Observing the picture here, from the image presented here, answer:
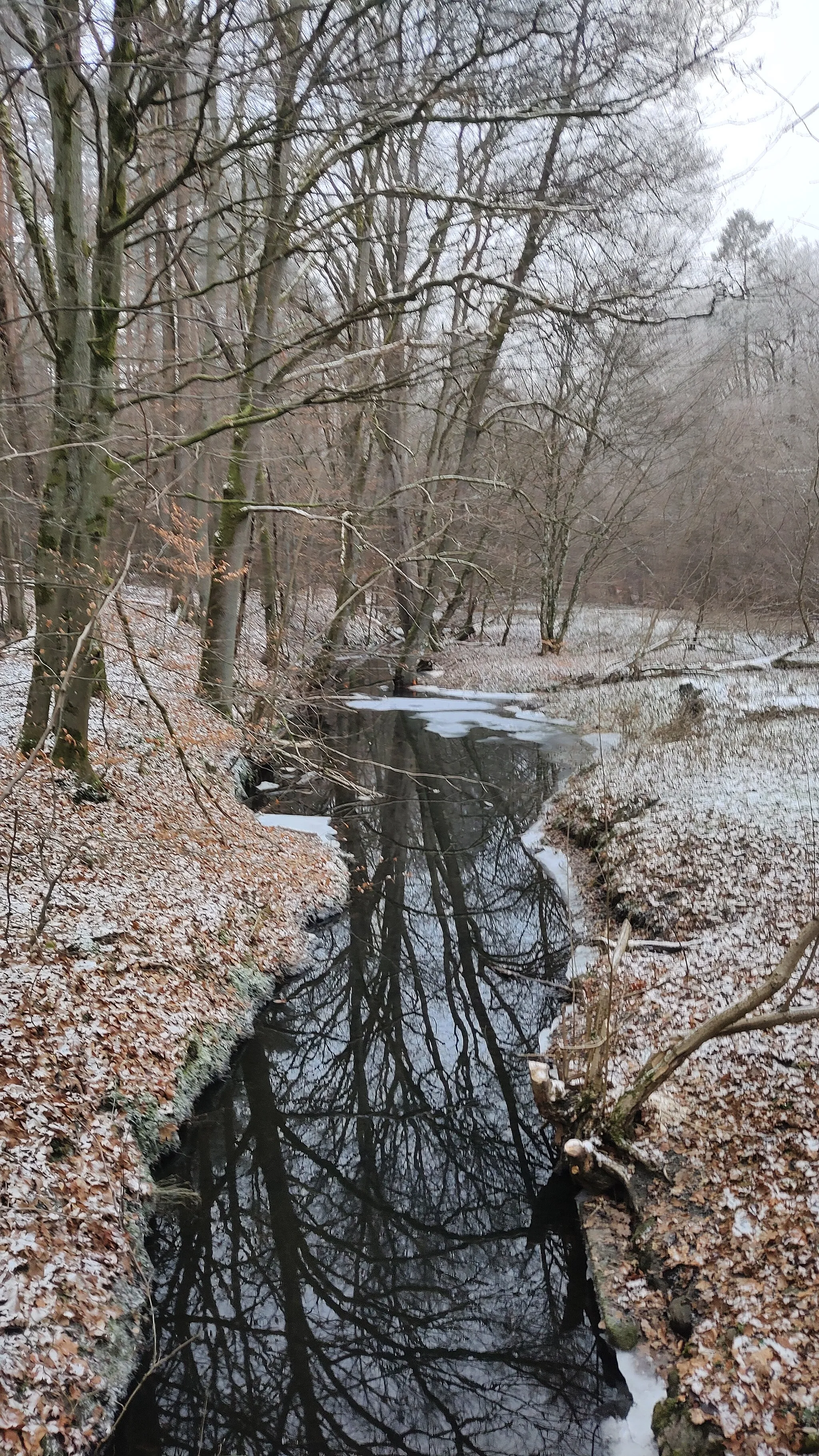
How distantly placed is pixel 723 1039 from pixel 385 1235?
2715 millimetres

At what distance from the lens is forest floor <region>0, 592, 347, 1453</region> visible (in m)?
3.91

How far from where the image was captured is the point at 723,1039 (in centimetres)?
603

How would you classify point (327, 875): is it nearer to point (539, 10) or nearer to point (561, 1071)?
point (561, 1071)

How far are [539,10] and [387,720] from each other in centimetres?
1509

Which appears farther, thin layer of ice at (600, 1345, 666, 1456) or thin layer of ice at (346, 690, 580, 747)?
thin layer of ice at (346, 690, 580, 747)

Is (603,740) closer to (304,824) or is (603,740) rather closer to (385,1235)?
(304,824)

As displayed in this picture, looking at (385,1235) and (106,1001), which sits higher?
(106,1001)

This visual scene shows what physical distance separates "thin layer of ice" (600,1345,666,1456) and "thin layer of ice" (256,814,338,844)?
7.56 meters

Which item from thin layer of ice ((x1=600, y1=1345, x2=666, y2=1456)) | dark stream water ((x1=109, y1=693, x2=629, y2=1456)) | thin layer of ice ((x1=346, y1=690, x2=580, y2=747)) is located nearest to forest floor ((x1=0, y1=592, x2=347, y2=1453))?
dark stream water ((x1=109, y1=693, x2=629, y2=1456))

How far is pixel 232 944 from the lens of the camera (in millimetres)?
7770

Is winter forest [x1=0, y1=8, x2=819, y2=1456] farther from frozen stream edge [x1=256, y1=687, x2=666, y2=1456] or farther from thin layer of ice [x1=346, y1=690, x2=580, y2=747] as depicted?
thin layer of ice [x1=346, y1=690, x2=580, y2=747]

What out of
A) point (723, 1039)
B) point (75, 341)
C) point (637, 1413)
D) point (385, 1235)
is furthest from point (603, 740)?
point (637, 1413)

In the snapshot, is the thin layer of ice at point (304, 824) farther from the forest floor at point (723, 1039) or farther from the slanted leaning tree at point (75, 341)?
the slanted leaning tree at point (75, 341)

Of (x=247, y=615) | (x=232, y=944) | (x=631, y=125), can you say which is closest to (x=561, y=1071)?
(x=232, y=944)
